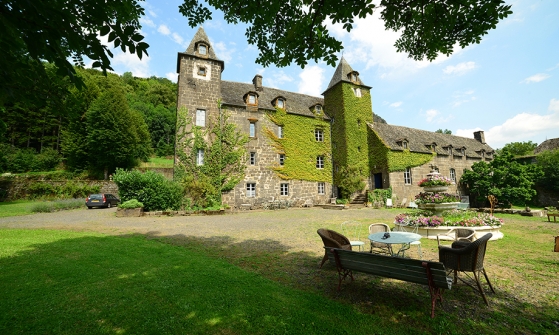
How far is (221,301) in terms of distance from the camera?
3.95 metres

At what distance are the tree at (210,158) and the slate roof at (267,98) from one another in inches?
77.8

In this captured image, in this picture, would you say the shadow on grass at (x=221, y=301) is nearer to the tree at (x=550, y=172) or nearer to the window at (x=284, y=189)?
the window at (x=284, y=189)

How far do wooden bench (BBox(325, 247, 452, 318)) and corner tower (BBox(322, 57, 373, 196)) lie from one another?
21066 millimetres

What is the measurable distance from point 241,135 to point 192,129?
4254 mm

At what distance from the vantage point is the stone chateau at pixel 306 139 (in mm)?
21422

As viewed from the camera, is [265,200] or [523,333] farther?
[265,200]

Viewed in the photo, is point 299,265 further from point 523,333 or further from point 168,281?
point 523,333

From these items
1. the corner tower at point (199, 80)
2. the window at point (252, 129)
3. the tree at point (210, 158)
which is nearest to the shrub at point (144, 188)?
the tree at point (210, 158)

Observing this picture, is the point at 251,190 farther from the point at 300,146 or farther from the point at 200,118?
the point at 200,118

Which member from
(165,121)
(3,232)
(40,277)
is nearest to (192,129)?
(3,232)

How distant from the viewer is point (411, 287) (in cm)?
468

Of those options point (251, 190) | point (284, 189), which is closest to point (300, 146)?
point (284, 189)

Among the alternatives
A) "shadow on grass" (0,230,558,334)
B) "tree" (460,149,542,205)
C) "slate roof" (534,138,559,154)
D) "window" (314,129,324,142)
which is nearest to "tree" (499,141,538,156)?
"slate roof" (534,138,559,154)

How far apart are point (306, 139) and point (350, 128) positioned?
15.9 feet
